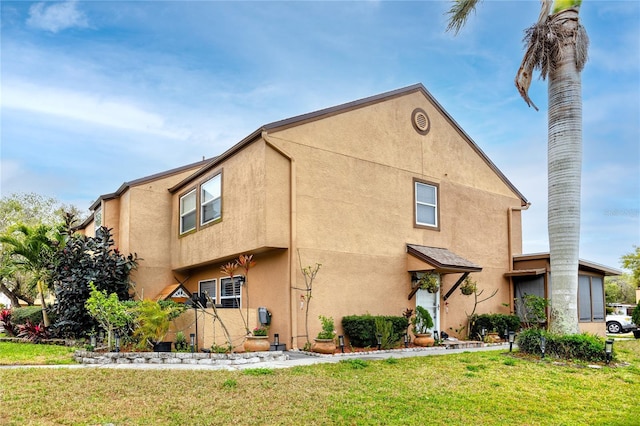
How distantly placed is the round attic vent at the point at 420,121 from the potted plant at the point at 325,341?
7565mm

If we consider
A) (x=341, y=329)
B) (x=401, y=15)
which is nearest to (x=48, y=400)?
(x=341, y=329)

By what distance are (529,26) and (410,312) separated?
8.48 m

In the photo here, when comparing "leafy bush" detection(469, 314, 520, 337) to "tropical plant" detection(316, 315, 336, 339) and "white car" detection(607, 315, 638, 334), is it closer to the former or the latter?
"tropical plant" detection(316, 315, 336, 339)

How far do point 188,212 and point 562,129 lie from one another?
40.4 feet

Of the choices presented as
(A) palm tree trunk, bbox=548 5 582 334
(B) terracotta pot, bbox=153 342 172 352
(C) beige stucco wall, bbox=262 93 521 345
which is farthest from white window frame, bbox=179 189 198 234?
(A) palm tree trunk, bbox=548 5 582 334

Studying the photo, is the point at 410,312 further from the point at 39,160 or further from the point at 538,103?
the point at 39,160

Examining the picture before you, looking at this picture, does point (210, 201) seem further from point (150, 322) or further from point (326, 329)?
point (326, 329)

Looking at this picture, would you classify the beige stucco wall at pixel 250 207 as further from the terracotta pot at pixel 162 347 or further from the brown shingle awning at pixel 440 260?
the brown shingle awning at pixel 440 260

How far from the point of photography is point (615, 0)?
1400 cm

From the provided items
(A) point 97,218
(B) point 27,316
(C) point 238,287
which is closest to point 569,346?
(C) point 238,287

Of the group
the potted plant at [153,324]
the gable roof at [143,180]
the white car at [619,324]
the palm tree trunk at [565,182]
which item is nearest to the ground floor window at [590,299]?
the palm tree trunk at [565,182]

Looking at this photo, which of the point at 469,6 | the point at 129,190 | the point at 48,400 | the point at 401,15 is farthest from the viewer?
the point at 129,190

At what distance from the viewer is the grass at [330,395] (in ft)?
20.8

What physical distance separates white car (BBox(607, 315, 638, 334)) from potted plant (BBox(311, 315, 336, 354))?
2133cm
